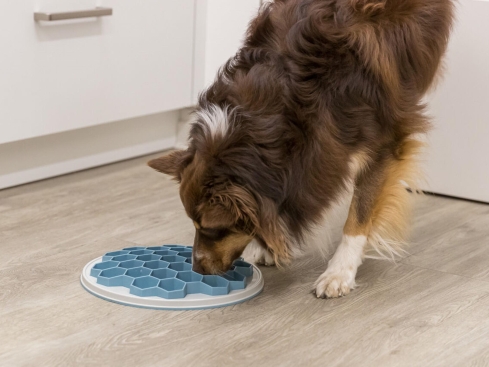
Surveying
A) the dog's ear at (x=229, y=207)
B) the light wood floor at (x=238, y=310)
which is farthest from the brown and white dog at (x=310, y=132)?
the light wood floor at (x=238, y=310)

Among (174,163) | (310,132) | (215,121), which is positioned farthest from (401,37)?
(174,163)

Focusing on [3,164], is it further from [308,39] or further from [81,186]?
[308,39]

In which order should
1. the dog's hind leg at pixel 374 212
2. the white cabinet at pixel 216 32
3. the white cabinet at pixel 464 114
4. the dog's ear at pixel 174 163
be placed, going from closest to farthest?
1. the dog's ear at pixel 174 163
2. the dog's hind leg at pixel 374 212
3. the white cabinet at pixel 464 114
4. the white cabinet at pixel 216 32

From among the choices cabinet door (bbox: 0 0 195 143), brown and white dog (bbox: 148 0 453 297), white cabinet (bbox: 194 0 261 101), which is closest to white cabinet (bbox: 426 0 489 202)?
brown and white dog (bbox: 148 0 453 297)

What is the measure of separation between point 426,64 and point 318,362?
1177 mm

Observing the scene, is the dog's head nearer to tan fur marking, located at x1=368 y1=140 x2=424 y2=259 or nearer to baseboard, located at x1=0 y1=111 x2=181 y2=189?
tan fur marking, located at x1=368 y1=140 x2=424 y2=259

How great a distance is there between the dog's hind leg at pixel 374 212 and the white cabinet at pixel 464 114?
83 cm

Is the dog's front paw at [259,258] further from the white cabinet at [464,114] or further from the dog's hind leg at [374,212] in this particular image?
the white cabinet at [464,114]

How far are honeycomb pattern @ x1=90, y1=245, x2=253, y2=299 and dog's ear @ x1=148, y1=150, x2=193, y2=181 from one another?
32cm

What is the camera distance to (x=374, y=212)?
2.73 meters

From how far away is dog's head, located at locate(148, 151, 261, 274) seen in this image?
7.36ft

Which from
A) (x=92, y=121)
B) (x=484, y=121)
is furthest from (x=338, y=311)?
(x=92, y=121)

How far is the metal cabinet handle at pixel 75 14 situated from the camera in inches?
129

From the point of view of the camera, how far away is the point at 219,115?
2.31m
